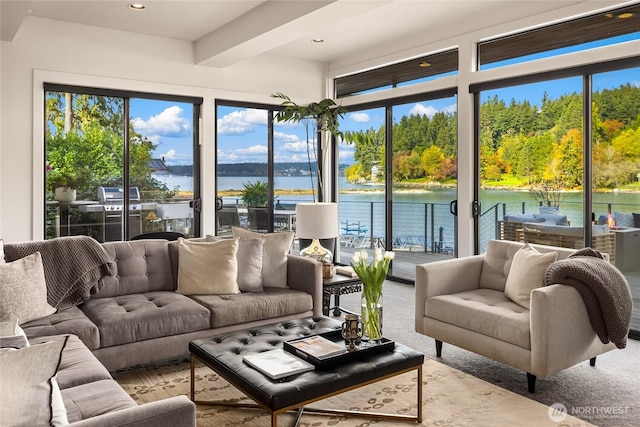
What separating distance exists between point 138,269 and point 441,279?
2.22m

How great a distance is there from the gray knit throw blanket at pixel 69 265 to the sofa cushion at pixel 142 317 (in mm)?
117

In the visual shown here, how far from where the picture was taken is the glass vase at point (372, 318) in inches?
106

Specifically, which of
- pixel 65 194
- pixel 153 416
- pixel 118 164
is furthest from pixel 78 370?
pixel 118 164

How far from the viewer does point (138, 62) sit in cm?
541

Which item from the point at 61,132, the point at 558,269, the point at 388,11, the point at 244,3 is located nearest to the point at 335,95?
the point at 388,11

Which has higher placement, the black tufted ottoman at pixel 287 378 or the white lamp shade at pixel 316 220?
the white lamp shade at pixel 316 220

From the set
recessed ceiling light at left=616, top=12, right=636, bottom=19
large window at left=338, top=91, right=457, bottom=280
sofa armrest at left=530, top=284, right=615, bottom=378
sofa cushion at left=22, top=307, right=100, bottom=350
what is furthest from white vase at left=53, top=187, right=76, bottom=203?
recessed ceiling light at left=616, top=12, right=636, bottom=19

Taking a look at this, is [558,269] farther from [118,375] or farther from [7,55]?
[7,55]

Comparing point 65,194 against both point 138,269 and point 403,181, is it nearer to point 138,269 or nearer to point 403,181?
point 138,269

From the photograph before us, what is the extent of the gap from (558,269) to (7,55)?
498 centimetres

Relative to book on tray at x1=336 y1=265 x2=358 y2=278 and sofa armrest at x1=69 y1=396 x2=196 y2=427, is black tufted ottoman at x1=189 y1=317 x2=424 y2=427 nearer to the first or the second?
sofa armrest at x1=69 y1=396 x2=196 y2=427

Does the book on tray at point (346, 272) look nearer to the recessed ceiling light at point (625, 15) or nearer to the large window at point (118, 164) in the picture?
the large window at point (118, 164)

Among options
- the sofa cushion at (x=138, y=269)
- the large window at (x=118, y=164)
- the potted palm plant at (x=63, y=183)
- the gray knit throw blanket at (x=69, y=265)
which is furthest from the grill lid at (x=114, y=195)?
the gray knit throw blanket at (x=69, y=265)

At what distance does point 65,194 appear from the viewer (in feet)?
16.9
